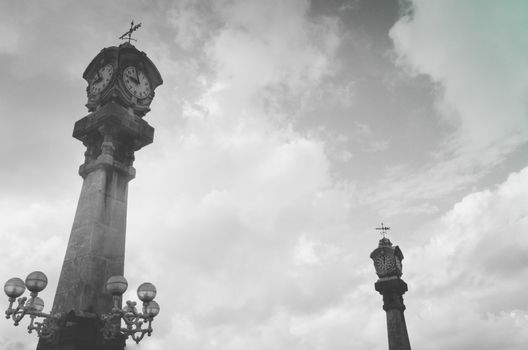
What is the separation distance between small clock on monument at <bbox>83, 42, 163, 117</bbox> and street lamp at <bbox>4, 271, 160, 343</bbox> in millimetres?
5500

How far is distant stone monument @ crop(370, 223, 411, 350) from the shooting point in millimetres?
19450

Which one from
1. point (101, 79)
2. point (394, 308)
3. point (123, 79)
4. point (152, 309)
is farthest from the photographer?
point (394, 308)

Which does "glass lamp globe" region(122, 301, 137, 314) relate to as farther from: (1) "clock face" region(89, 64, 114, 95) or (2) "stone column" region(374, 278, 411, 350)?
(2) "stone column" region(374, 278, 411, 350)

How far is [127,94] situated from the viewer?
41.3 ft

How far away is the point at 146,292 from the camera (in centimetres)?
Answer: 906

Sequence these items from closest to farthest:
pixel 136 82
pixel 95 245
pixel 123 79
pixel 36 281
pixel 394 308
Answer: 1. pixel 36 281
2. pixel 95 245
3. pixel 123 79
4. pixel 136 82
5. pixel 394 308

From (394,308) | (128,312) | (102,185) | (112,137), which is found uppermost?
(112,137)

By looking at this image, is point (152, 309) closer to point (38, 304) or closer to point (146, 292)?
point (146, 292)

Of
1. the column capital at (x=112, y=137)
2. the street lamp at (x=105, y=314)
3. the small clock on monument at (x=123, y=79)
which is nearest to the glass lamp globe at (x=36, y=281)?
the street lamp at (x=105, y=314)

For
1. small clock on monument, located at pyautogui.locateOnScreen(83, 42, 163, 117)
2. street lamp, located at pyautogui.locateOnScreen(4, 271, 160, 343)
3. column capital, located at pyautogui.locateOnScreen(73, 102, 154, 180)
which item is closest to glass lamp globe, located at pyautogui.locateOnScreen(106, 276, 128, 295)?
street lamp, located at pyautogui.locateOnScreen(4, 271, 160, 343)

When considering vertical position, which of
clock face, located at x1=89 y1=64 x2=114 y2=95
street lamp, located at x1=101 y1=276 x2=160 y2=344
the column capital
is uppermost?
clock face, located at x1=89 y1=64 x2=114 y2=95

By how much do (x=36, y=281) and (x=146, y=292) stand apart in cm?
215

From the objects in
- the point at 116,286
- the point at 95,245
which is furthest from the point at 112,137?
the point at 116,286

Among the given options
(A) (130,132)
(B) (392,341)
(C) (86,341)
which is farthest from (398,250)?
(C) (86,341)
